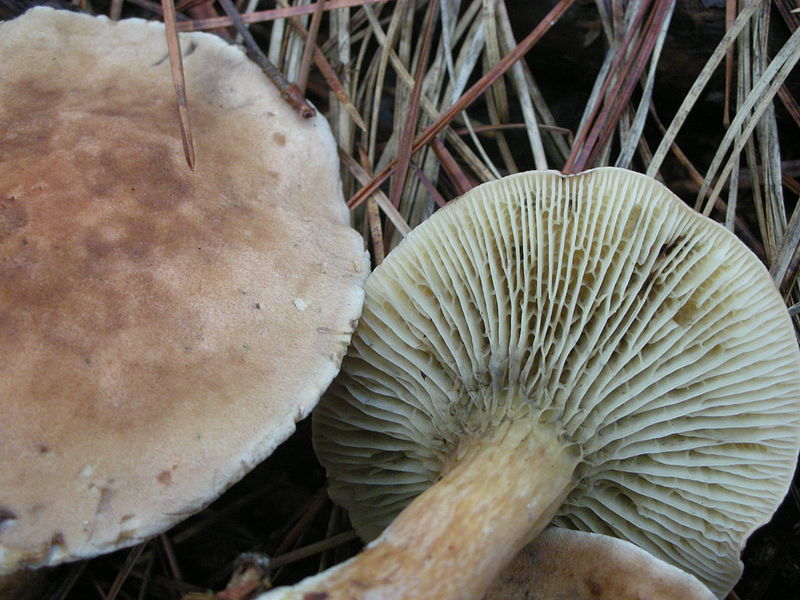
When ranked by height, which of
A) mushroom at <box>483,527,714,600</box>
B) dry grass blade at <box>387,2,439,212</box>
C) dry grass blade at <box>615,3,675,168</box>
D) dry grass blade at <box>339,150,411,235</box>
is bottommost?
mushroom at <box>483,527,714,600</box>

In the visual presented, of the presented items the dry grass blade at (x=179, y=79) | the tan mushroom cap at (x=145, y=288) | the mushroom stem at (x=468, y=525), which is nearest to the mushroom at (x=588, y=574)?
Result: the mushroom stem at (x=468, y=525)

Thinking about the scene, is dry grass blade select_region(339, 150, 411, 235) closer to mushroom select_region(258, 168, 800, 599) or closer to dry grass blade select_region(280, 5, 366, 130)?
dry grass blade select_region(280, 5, 366, 130)

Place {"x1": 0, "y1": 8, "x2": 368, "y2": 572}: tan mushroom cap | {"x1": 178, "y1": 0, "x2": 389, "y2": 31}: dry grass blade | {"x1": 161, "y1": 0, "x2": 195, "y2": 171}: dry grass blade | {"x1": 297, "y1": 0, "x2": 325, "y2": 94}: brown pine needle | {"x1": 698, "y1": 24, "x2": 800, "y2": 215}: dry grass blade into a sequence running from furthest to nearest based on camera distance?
{"x1": 178, "y1": 0, "x2": 389, "y2": 31}: dry grass blade, {"x1": 297, "y1": 0, "x2": 325, "y2": 94}: brown pine needle, {"x1": 698, "y1": 24, "x2": 800, "y2": 215}: dry grass blade, {"x1": 161, "y1": 0, "x2": 195, "y2": 171}: dry grass blade, {"x1": 0, "y1": 8, "x2": 368, "y2": 572}: tan mushroom cap

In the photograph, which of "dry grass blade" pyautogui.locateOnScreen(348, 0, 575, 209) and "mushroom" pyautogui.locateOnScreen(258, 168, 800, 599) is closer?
"mushroom" pyautogui.locateOnScreen(258, 168, 800, 599)

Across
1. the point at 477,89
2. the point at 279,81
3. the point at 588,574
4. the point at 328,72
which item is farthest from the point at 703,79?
the point at 588,574

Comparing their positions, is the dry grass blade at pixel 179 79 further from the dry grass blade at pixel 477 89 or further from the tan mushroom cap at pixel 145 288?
the dry grass blade at pixel 477 89

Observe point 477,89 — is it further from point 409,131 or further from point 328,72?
point 328,72

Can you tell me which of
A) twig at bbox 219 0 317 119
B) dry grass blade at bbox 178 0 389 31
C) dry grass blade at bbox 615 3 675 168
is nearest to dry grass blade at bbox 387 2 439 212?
dry grass blade at bbox 178 0 389 31
